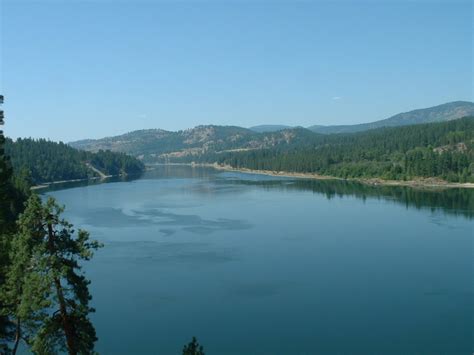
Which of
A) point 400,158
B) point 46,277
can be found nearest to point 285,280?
point 46,277

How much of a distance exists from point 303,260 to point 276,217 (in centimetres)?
1980

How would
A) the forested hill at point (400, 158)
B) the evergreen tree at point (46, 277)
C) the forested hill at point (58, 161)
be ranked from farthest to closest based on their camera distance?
1. the forested hill at point (58, 161)
2. the forested hill at point (400, 158)
3. the evergreen tree at point (46, 277)

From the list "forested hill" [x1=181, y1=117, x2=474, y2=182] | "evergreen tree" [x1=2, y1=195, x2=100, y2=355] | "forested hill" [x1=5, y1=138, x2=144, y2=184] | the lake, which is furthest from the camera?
"forested hill" [x1=5, y1=138, x2=144, y2=184]

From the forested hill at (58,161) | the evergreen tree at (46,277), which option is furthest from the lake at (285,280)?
the forested hill at (58,161)

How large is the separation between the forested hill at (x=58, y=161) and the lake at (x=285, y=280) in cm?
5518

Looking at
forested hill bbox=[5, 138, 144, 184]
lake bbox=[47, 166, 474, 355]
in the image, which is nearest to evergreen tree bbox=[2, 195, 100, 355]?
lake bbox=[47, 166, 474, 355]

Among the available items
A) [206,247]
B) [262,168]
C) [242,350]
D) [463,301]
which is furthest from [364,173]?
[242,350]

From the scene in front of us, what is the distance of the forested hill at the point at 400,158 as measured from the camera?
3457 inches

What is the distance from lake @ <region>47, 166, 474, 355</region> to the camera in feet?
69.0

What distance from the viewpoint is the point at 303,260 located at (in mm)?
34000

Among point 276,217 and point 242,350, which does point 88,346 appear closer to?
point 242,350

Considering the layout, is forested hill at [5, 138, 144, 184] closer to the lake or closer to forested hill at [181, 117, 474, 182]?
forested hill at [181, 117, 474, 182]

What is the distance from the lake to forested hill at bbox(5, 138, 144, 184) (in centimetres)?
5518

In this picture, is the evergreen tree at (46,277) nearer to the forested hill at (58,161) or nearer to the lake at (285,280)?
the lake at (285,280)
